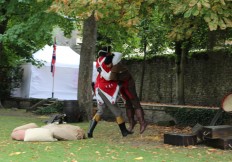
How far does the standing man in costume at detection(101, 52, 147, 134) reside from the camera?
10.0 metres

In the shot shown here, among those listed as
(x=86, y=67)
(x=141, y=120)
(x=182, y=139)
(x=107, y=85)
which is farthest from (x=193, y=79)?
(x=182, y=139)

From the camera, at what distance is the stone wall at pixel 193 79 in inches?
846

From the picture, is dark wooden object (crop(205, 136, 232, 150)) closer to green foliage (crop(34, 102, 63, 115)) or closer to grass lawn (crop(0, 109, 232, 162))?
grass lawn (crop(0, 109, 232, 162))

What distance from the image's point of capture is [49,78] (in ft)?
81.6

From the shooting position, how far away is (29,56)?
23625 millimetres

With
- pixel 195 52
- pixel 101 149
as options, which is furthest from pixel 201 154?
pixel 195 52

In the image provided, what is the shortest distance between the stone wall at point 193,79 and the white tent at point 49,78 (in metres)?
3.43

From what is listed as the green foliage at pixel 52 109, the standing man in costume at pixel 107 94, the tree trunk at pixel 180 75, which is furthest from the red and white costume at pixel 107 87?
the tree trunk at pixel 180 75

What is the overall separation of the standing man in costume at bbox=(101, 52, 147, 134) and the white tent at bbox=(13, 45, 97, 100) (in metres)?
14.4

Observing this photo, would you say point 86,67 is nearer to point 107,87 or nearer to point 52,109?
point 52,109

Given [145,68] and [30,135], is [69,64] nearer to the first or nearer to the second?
[145,68]

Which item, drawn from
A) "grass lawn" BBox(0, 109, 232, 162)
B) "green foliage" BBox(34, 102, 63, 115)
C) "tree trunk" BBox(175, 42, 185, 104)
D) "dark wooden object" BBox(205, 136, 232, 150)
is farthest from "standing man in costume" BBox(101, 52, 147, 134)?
"tree trunk" BBox(175, 42, 185, 104)

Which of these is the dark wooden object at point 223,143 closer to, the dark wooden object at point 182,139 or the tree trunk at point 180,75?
the dark wooden object at point 182,139

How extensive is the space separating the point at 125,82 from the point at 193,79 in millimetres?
13419
